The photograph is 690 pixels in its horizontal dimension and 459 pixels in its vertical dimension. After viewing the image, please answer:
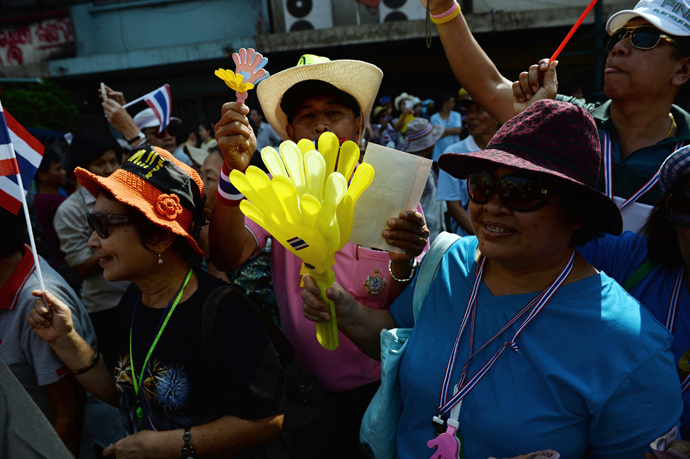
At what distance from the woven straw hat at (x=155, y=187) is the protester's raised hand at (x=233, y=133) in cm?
28

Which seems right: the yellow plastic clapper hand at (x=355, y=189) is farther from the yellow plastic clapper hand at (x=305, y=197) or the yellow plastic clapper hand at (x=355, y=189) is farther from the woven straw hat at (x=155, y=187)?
the woven straw hat at (x=155, y=187)

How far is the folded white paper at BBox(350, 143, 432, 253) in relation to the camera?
1611 millimetres

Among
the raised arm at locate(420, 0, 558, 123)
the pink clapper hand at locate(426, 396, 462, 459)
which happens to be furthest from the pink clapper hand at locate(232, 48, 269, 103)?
the pink clapper hand at locate(426, 396, 462, 459)

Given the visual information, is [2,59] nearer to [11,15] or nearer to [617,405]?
[11,15]

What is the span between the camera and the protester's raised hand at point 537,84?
1896 millimetres

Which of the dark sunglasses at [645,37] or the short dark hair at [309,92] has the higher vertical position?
the dark sunglasses at [645,37]

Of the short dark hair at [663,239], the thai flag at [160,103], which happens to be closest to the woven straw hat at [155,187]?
the short dark hair at [663,239]

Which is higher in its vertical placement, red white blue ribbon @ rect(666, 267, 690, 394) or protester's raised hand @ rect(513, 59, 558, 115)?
protester's raised hand @ rect(513, 59, 558, 115)

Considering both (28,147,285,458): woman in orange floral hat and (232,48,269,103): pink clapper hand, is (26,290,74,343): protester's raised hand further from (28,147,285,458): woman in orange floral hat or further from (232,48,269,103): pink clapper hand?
(232,48,269,103): pink clapper hand

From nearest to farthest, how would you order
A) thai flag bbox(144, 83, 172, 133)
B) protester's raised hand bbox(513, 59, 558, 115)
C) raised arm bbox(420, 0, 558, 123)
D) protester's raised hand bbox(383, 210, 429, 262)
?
protester's raised hand bbox(383, 210, 429, 262) → protester's raised hand bbox(513, 59, 558, 115) → raised arm bbox(420, 0, 558, 123) → thai flag bbox(144, 83, 172, 133)

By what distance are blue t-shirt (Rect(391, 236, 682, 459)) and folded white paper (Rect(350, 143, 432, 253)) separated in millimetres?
414

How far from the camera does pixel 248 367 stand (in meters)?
1.66

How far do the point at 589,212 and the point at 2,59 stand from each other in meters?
18.1

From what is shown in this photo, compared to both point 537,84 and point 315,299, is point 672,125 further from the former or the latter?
point 315,299
